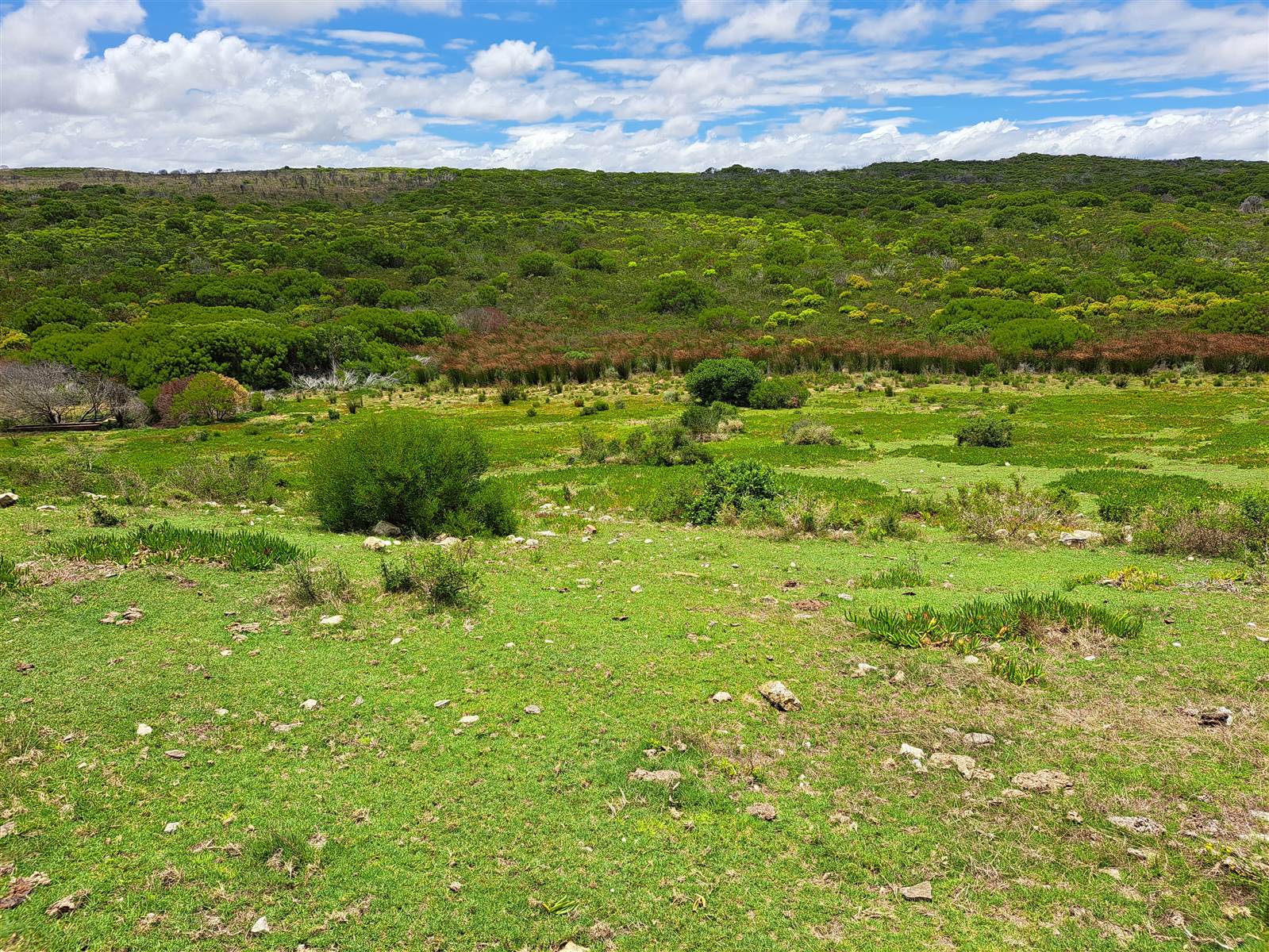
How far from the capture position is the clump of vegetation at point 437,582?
25.6 ft

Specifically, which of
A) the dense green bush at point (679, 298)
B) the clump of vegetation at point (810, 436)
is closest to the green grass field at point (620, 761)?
the clump of vegetation at point (810, 436)

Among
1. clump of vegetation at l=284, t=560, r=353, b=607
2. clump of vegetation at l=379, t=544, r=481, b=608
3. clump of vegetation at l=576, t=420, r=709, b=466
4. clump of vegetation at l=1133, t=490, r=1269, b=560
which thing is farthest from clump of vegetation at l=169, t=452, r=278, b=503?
→ clump of vegetation at l=1133, t=490, r=1269, b=560

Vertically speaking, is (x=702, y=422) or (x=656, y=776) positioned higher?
(x=656, y=776)

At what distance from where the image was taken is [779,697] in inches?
229

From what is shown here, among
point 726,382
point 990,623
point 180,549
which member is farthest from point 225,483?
point 726,382

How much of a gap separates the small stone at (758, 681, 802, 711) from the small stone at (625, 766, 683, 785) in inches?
49.0

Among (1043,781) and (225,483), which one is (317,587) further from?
(225,483)

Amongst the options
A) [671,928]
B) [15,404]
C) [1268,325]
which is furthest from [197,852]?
[1268,325]

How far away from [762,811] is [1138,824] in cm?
213

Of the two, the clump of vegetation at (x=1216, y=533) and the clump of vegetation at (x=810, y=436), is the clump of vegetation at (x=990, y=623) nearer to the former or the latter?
the clump of vegetation at (x=1216, y=533)

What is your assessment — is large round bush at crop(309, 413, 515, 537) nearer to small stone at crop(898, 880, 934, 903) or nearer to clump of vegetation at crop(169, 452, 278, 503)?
clump of vegetation at crop(169, 452, 278, 503)

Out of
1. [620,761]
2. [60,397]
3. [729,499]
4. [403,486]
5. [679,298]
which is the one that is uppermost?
[679,298]

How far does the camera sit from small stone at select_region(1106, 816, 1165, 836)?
417 centimetres

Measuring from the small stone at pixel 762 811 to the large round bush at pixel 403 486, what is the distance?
26.2ft
